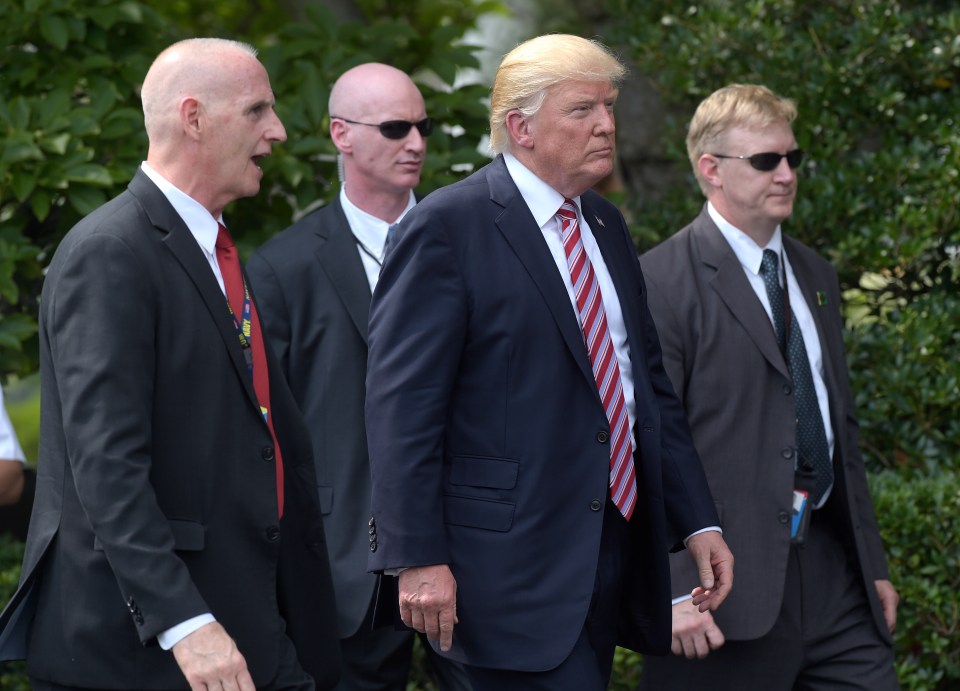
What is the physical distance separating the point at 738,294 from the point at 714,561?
3.21 ft

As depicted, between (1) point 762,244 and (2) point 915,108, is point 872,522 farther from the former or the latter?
(2) point 915,108

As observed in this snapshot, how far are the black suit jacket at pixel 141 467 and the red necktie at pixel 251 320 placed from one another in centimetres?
13

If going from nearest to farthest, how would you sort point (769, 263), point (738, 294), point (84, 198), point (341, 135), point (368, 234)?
point (738, 294), point (769, 263), point (368, 234), point (341, 135), point (84, 198)

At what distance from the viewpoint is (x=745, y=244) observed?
4641mm

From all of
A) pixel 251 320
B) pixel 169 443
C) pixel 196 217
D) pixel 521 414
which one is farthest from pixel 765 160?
pixel 169 443

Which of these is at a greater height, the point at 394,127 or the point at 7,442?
the point at 394,127

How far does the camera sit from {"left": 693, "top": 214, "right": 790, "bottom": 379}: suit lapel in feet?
14.5

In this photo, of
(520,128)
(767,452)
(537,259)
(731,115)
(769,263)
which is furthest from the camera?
(731,115)

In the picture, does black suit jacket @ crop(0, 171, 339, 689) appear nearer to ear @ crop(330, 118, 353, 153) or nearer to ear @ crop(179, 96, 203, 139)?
ear @ crop(179, 96, 203, 139)

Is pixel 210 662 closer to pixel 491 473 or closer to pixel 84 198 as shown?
pixel 491 473

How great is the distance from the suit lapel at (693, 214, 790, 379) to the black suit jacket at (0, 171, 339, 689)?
170 cm

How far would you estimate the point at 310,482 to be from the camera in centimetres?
366

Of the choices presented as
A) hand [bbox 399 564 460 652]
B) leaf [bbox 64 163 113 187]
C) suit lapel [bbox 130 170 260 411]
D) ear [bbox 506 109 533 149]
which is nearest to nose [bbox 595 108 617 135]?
ear [bbox 506 109 533 149]

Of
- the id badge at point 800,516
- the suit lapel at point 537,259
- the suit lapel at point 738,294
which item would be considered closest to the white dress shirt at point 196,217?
the suit lapel at point 537,259
